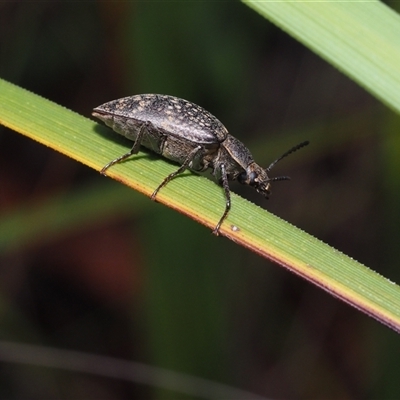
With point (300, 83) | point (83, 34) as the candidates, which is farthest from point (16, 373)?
point (300, 83)

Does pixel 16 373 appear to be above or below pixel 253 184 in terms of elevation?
below

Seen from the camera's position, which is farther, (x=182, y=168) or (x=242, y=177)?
(x=242, y=177)

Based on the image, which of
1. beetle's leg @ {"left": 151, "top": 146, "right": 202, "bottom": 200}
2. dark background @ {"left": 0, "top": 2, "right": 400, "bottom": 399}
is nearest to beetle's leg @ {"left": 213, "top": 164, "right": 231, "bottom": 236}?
beetle's leg @ {"left": 151, "top": 146, "right": 202, "bottom": 200}

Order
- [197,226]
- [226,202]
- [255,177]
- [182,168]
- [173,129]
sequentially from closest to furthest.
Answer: [226,202], [182,168], [173,129], [197,226], [255,177]

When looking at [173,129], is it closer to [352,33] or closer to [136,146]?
[136,146]

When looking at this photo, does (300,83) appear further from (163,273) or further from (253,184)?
(163,273)

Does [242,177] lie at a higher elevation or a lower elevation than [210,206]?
lower

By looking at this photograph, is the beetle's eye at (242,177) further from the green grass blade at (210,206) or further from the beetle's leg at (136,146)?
the beetle's leg at (136,146)

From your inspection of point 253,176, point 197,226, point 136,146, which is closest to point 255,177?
point 253,176

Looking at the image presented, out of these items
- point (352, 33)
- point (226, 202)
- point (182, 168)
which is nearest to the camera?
point (352, 33)
